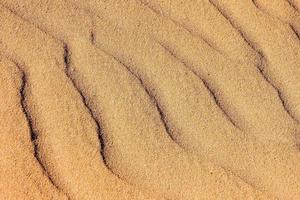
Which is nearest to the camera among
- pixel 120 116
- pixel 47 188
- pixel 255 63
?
pixel 47 188

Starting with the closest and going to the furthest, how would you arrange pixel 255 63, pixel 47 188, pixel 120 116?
pixel 47 188
pixel 120 116
pixel 255 63

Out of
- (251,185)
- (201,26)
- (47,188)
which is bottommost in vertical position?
(47,188)

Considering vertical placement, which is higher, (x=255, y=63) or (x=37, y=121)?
(x=255, y=63)

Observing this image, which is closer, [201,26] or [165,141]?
[165,141]

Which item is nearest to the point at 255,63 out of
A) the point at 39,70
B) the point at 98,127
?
the point at 98,127

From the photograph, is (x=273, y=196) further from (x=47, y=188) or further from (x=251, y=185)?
Result: (x=47, y=188)

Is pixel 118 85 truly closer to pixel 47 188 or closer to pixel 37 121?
pixel 37 121
